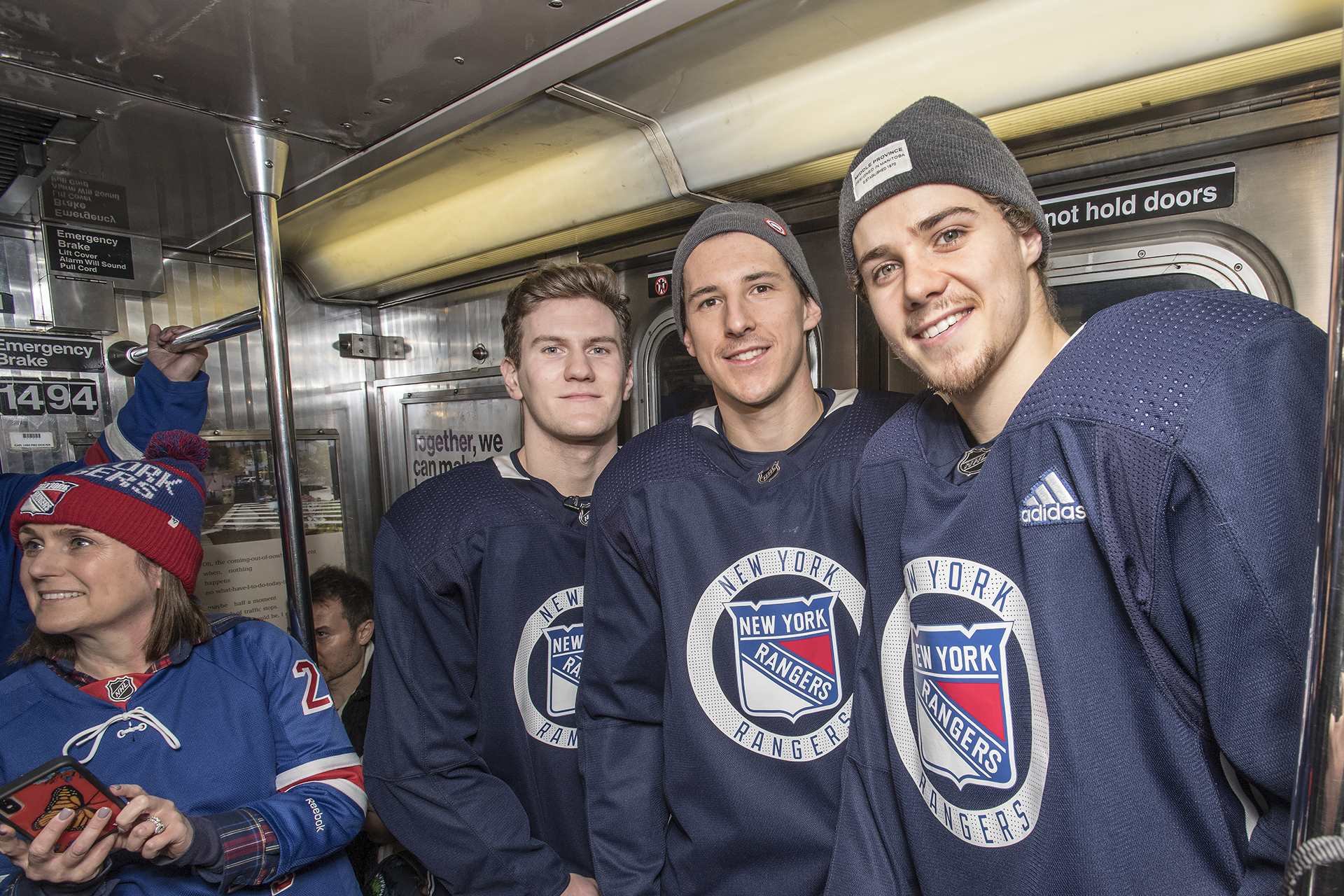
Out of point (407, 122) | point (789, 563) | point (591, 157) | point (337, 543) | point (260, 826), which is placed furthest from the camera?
point (337, 543)

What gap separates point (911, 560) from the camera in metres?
1.12

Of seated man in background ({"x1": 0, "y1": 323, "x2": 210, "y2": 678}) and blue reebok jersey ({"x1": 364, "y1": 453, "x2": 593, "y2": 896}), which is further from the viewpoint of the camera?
seated man in background ({"x1": 0, "y1": 323, "x2": 210, "y2": 678})

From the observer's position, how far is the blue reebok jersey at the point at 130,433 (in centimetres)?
198

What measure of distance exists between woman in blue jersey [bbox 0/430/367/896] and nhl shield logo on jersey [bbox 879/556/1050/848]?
4.66 ft

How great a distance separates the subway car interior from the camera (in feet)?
4.54

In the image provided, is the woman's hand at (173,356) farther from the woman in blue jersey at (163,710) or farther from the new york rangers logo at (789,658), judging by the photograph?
the new york rangers logo at (789,658)

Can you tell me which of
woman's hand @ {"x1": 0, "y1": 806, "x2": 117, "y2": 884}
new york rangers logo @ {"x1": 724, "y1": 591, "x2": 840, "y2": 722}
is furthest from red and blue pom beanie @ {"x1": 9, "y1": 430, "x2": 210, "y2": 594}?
new york rangers logo @ {"x1": 724, "y1": 591, "x2": 840, "y2": 722}

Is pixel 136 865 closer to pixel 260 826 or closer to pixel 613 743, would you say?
pixel 260 826

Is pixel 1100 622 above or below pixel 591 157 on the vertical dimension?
below

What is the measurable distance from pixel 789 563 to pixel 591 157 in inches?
59.8

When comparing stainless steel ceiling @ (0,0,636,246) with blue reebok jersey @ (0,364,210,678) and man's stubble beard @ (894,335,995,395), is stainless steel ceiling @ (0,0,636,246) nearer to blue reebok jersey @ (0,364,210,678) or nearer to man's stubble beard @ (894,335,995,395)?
blue reebok jersey @ (0,364,210,678)

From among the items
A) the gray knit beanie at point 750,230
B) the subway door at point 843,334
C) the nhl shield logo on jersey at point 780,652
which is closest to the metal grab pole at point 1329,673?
the nhl shield logo on jersey at point 780,652

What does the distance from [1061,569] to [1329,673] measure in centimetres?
46

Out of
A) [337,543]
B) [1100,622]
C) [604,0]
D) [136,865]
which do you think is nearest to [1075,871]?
[1100,622]
